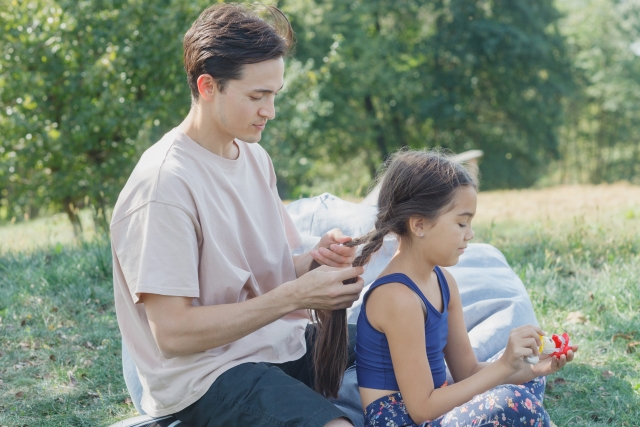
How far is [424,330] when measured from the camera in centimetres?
240

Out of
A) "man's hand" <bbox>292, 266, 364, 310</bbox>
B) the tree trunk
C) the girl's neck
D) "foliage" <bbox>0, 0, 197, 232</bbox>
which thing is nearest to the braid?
the girl's neck

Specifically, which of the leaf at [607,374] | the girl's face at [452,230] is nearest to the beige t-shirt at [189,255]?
the girl's face at [452,230]

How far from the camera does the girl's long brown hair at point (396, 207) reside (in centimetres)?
244

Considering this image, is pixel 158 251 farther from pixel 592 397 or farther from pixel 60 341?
pixel 592 397

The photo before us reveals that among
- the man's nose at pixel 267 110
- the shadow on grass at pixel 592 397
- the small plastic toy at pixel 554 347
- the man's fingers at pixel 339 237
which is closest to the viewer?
the small plastic toy at pixel 554 347

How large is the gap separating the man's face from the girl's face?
0.72 meters

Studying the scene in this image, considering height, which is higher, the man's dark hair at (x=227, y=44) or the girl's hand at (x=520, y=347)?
the man's dark hair at (x=227, y=44)

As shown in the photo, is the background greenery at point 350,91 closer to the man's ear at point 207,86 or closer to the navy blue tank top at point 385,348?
the man's ear at point 207,86

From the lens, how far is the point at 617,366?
3.64m

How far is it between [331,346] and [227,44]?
1209mm

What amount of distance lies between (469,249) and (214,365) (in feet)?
6.63

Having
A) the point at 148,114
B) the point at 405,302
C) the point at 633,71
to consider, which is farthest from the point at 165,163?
the point at 633,71

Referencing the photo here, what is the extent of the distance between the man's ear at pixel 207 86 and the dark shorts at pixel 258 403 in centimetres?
99

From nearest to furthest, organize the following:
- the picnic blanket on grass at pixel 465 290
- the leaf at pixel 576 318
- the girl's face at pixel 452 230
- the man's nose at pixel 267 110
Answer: the girl's face at pixel 452 230
the man's nose at pixel 267 110
the picnic blanket on grass at pixel 465 290
the leaf at pixel 576 318
